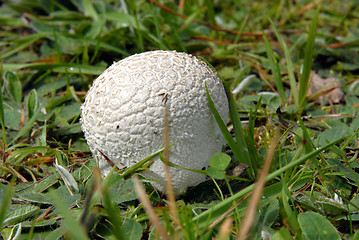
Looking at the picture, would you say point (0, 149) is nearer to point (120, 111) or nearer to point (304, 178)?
point (120, 111)

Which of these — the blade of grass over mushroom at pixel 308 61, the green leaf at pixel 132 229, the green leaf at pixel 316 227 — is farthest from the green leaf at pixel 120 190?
the blade of grass over mushroom at pixel 308 61

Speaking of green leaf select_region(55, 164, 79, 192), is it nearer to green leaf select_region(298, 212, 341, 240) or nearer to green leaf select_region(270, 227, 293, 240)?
green leaf select_region(270, 227, 293, 240)

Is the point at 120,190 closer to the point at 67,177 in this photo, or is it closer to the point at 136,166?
the point at 136,166

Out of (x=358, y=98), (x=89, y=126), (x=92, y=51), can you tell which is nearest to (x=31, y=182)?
(x=89, y=126)

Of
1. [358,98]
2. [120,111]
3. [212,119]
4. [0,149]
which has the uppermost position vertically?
[120,111]

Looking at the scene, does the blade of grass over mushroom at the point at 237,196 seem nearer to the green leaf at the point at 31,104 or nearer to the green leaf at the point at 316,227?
the green leaf at the point at 316,227

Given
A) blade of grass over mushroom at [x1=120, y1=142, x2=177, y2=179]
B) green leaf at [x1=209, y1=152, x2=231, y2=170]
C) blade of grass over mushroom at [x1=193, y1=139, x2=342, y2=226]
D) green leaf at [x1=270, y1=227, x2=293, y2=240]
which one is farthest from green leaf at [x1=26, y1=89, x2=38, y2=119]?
green leaf at [x1=270, y1=227, x2=293, y2=240]
